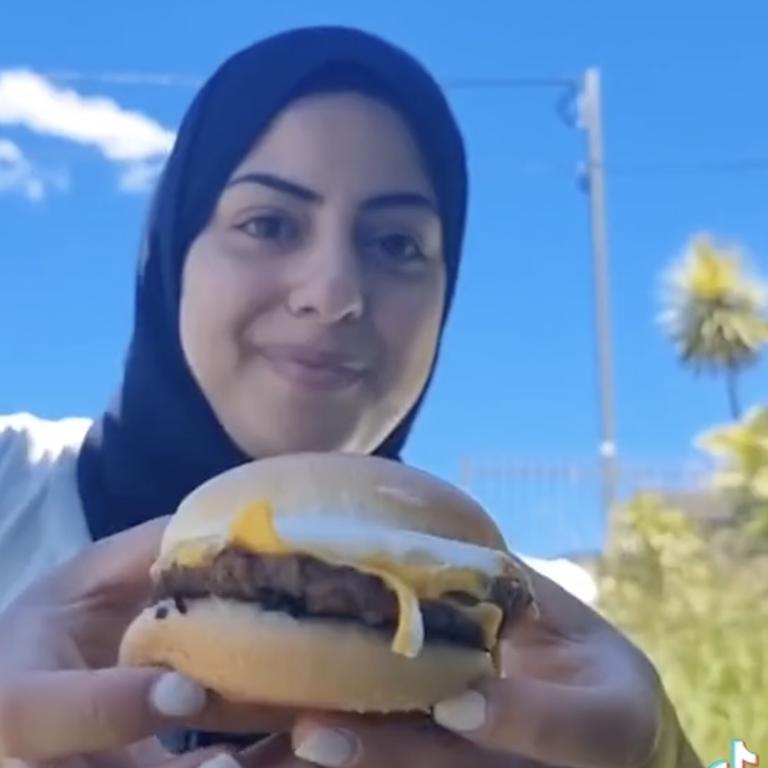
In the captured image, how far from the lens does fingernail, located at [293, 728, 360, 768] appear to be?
0.56m

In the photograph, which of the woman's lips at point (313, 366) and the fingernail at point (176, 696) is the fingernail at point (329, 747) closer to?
the fingernail at point (176, 696)

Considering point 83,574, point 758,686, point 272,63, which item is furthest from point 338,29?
point 758,686

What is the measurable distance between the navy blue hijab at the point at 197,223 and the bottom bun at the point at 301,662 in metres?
0.34

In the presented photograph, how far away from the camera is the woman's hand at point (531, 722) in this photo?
1.85 feet

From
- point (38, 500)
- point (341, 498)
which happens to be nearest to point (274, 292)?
point (38, 500)

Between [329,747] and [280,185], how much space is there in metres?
0.42

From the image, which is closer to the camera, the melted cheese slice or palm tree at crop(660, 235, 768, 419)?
the melted cheese slice

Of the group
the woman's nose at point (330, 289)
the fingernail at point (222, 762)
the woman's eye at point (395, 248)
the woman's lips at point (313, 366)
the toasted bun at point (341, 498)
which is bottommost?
the fingernail at point (222, 762)

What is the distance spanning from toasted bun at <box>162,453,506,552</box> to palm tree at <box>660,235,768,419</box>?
549mm

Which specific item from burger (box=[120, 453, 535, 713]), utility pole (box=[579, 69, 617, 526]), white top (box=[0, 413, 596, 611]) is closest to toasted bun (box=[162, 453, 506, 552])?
burger (box=[120, 453, 535, 713])

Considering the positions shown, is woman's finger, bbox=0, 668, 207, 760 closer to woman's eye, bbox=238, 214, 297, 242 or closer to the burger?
the burger

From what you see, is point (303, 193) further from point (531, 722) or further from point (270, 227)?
point (531, 722)

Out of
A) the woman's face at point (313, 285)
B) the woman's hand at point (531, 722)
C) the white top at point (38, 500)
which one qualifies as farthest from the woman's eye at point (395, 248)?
the woman's hand at point (531, 722)

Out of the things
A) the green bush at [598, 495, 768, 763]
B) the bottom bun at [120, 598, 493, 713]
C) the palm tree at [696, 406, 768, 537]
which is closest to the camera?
the bottom bun at [120, 598, 493, 713]
